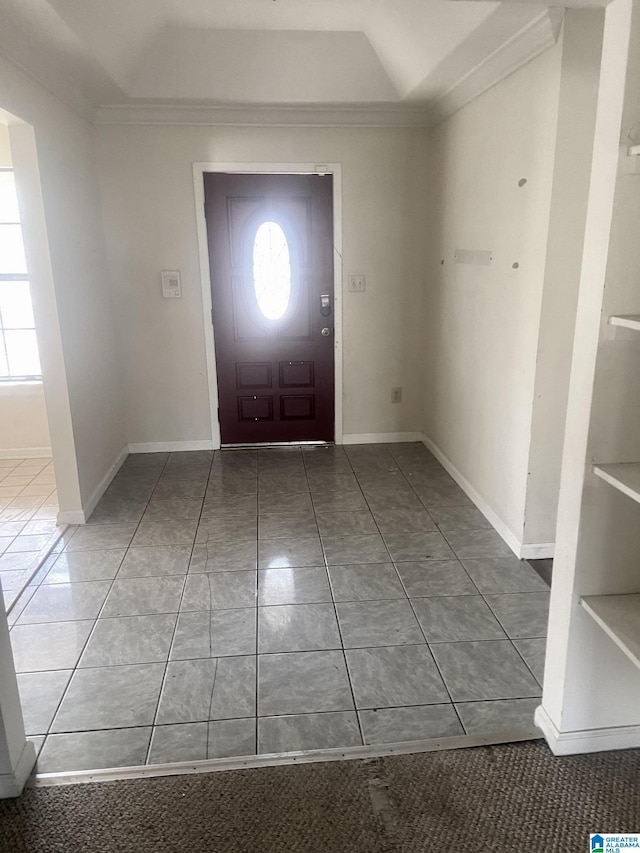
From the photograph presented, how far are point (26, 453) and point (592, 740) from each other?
4.03 m

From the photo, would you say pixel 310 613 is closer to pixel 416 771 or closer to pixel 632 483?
pixel 416 771

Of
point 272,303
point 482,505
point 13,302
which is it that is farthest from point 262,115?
point 482,505

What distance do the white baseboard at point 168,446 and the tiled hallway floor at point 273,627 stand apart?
0.78 m

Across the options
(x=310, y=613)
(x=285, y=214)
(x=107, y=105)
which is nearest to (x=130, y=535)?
(x=310, y=613)

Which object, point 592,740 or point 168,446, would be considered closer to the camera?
point 592,740

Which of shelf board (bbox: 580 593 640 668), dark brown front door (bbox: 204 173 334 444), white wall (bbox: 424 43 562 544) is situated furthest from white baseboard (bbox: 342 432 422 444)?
shelf board (bbox: 580 593 640 668)

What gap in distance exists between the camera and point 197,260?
4.08 metres

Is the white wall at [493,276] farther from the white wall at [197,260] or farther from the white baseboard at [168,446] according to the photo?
the white baseboard at [168,446]

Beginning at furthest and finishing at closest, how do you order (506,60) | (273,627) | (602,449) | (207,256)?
(207,256), (506,60), (273,627), (602,449)

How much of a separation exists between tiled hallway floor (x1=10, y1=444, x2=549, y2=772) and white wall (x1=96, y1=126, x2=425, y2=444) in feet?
3.04

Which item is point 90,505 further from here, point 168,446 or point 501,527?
point 501,527

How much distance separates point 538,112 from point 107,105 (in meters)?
2.60

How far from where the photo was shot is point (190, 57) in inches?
130

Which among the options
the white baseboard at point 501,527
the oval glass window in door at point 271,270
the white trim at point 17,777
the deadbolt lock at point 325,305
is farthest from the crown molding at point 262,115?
the white trim at point 17,777
